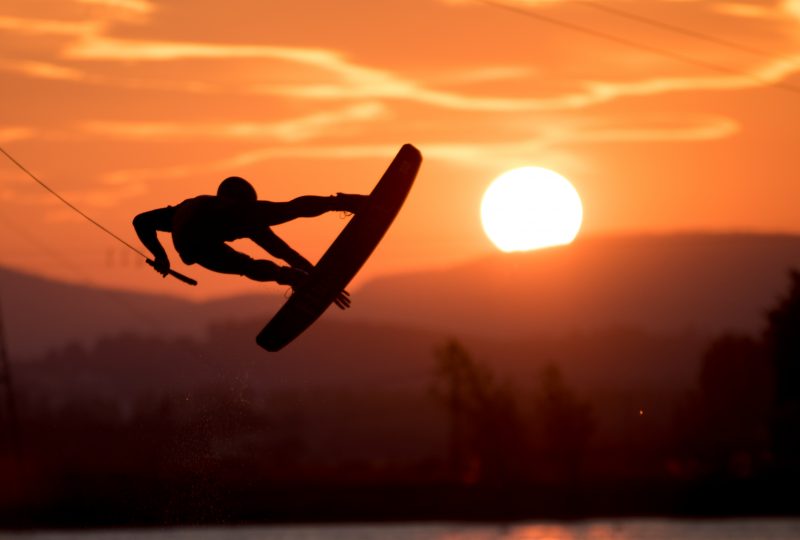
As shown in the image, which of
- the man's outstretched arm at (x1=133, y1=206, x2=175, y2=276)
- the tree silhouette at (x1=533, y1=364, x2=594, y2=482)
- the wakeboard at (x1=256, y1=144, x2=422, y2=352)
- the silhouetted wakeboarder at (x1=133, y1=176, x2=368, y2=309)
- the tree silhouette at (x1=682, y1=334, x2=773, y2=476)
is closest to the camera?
the silhouetted wakeboarder at (x1=133, y1=176, x2=368, y2=309)

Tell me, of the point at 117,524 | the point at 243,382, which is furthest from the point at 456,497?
the point at 243,382

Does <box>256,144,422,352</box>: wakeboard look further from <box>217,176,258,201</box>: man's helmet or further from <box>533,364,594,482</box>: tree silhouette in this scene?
<box>533,364,594,482</box>: tree silhouette

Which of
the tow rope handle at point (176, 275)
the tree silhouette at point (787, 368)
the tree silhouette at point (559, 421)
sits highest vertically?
the tree silhouette at point (559, 421)

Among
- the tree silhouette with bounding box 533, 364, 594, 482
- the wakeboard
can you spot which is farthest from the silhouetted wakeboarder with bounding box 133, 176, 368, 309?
the tree silhouette with bounding box 533, 364, 594, 482

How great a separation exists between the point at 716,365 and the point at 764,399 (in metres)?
4.32

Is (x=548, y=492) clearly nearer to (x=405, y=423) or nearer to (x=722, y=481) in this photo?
(x=722, y=481)

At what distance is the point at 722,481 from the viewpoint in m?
91.6

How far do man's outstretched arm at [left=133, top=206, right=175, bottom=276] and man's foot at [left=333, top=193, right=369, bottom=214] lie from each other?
1.49m

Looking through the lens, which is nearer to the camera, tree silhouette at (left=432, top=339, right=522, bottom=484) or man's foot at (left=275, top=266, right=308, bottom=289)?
man's foot at (left=275, top=266, right=308, bottom=289)

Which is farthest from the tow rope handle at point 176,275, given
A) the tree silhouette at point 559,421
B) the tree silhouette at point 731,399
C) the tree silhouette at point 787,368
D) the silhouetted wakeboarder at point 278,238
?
the tree silhouette at point 559,421

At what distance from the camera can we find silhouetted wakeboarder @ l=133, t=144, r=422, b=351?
1308cm

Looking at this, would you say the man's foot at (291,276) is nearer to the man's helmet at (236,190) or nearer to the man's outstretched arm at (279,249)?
the man's outstretched arm at (279,249)

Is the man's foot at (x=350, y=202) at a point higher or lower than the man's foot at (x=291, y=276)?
higher

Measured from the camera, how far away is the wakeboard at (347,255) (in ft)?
46.4
